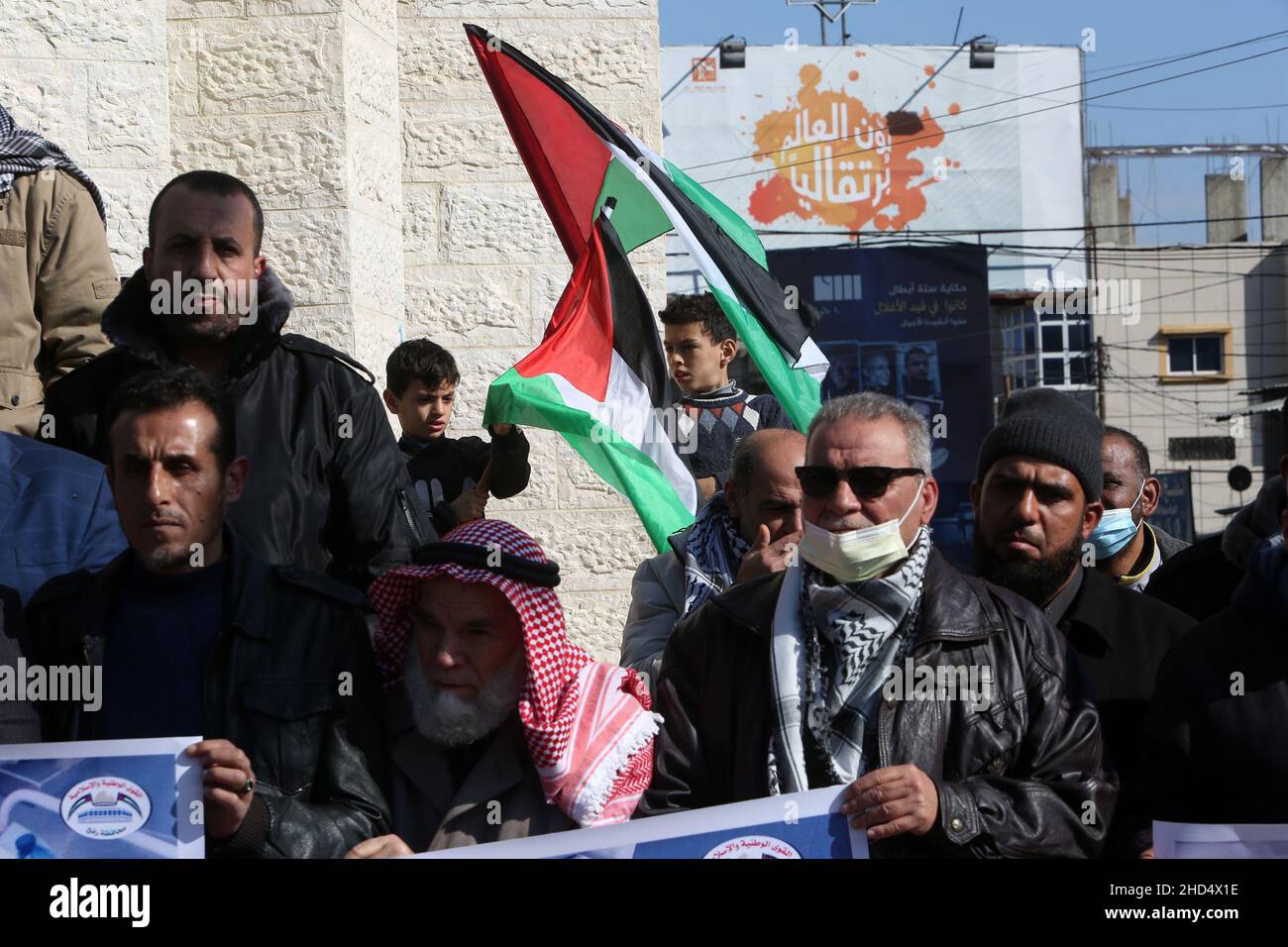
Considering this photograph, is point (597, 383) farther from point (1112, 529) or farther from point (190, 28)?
point (190, 28)

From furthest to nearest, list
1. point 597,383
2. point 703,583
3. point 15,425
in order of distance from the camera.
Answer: point 597,383, point 703,583, point 15,425

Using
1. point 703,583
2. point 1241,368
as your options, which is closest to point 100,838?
point 703,583

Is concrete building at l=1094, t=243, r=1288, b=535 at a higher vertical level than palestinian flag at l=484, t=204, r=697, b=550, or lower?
higher

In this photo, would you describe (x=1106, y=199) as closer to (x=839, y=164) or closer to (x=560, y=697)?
(x=839, y=164)

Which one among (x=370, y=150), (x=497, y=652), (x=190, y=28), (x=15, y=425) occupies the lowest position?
(x=497, y=652)

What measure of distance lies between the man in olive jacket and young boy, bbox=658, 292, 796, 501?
2029 mm

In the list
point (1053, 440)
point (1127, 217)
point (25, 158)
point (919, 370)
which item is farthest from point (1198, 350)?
point (25, 158)

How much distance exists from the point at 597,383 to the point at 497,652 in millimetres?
1898

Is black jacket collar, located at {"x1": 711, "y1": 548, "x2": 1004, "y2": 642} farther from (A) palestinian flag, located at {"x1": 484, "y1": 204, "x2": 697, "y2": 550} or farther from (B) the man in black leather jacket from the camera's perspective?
(A) palestinian flag, located at {"x1": 484, "y1": 204, "x2": 697, "y2": 550}

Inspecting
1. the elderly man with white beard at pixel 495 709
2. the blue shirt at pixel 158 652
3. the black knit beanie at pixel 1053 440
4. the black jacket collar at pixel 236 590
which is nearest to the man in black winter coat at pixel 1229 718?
the black knit beanie at pixel 1053 440

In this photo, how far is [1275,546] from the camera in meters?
3.51

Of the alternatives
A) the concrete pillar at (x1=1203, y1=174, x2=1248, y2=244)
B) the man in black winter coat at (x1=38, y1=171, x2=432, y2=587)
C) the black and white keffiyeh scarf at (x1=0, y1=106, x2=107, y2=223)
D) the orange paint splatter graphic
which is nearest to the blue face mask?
Result: the man in black winter coat at (x1=38, y1=171, x2=432, y2=587)

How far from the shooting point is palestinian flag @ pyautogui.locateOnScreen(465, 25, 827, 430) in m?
5.65

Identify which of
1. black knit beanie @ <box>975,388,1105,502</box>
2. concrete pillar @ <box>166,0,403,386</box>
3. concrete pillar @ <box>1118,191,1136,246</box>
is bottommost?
black knit beanie @ <box>975,388,1105,502</box>
